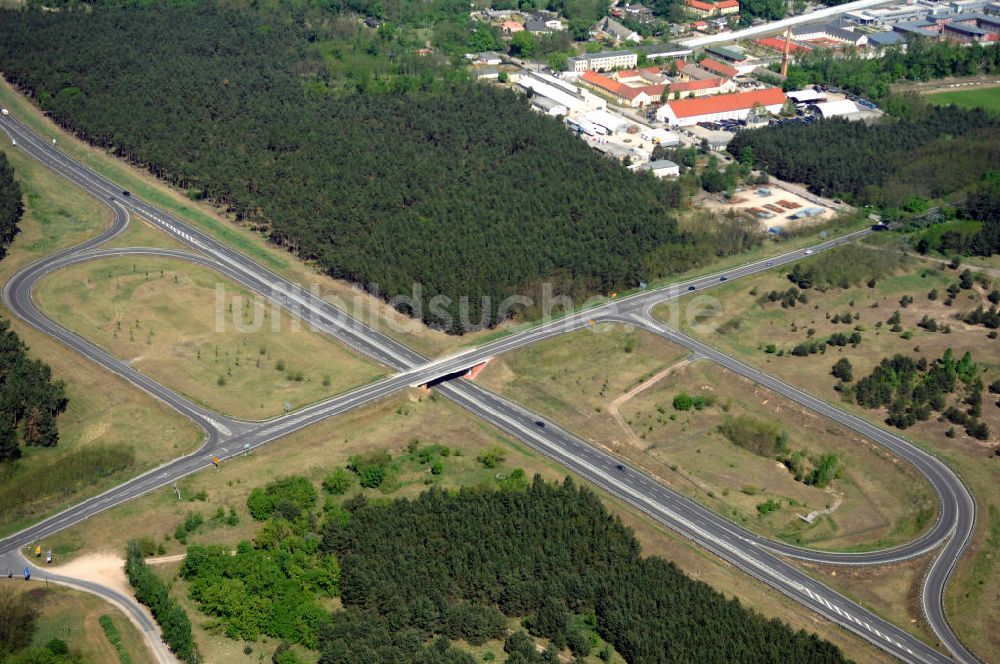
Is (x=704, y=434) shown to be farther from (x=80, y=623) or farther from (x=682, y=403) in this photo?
(x=80, y=623)

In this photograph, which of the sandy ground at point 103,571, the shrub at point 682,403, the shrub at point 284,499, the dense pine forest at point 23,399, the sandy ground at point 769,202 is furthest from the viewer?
the sandy ground at point 769,202

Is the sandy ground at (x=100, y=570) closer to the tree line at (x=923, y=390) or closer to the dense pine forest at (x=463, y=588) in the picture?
the dense pine forest at (x=463, y=588)

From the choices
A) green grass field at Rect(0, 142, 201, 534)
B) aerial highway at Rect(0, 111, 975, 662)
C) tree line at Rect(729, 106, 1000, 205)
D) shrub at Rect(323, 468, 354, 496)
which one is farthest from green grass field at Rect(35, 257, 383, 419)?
tree line at Rect(729, 106, 1000, 205)

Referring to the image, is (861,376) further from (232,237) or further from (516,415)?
(232,237)

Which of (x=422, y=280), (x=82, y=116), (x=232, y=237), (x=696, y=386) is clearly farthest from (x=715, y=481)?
(x=82, y=116)

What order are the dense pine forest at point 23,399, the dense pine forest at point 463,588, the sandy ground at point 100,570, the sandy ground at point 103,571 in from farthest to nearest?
the dense pine forest at point 23,399, the sandy ground at point 100,570, the sandy ground at point 103,571, the dense pine forest at point 463,588

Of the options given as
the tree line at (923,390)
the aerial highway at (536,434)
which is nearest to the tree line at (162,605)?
the aerial highway at (536,434)

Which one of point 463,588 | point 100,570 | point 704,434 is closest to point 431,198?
point 704,434
